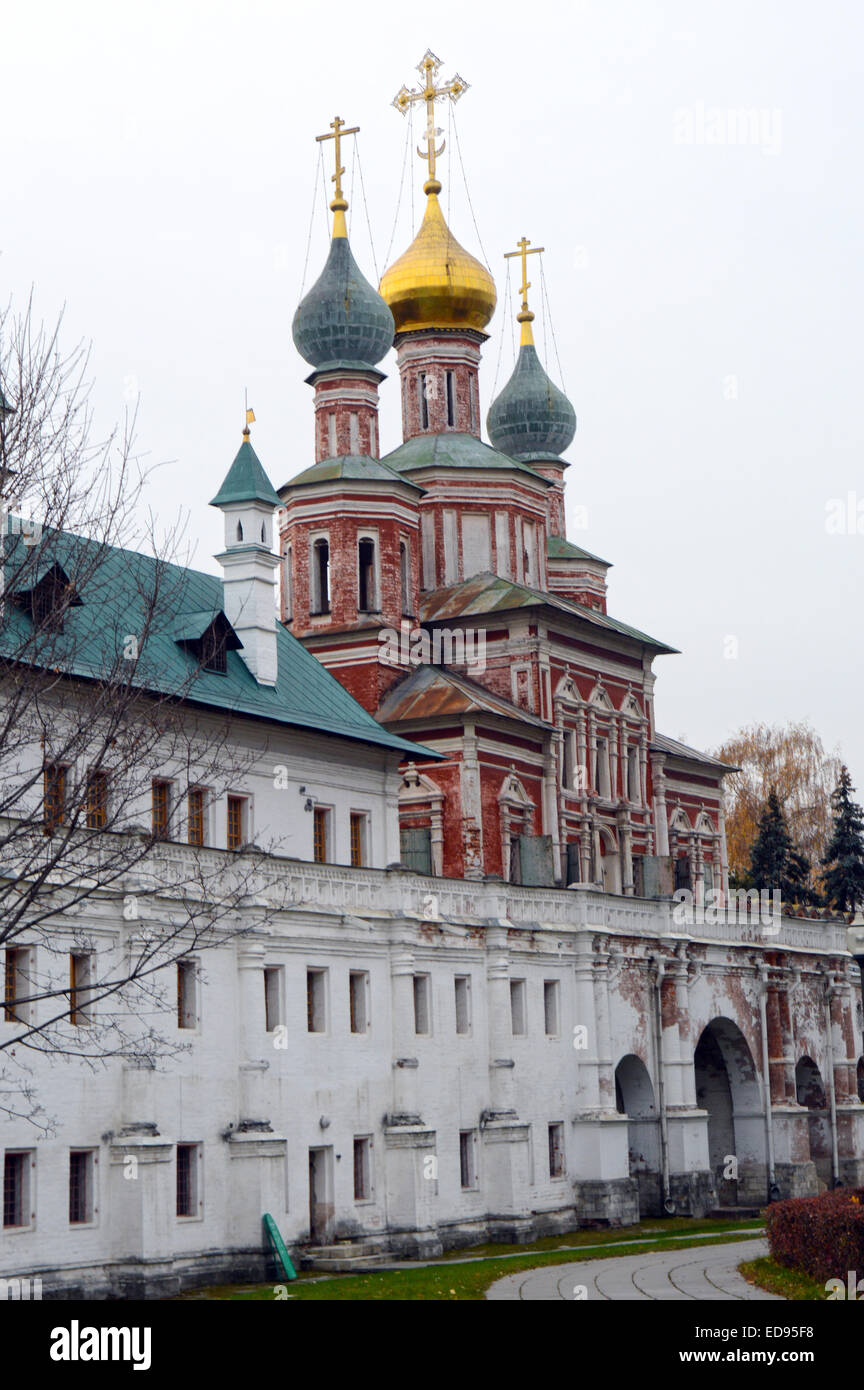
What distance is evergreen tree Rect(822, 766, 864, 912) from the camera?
2771 inches

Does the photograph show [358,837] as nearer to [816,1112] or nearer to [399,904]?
[399,904]

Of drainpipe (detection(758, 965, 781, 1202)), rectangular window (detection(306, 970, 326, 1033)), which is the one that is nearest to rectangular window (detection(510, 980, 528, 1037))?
rectangular window (detection(306, 970, 326, 1033))

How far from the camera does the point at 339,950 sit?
1422 inches

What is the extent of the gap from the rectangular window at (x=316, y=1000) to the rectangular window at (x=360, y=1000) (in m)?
1.10

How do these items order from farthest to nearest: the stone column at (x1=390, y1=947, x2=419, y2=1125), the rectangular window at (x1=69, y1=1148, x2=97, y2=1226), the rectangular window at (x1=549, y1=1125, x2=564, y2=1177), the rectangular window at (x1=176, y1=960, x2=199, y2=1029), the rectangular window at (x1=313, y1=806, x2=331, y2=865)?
the rectangular window at (x1=549, y1=1125, x2=564, y2=1177) < the rectangular window at (x1=313, y1=806, x2=331, y2=865) < the stone column at (x1=390, y1=947, x2=419, y2=1125) < the rectangular window at (x1=176, y1=960, x2=199, y2=1029) < the rectangular window at (x1=69, y1=1148, x2=97, y2=1226)

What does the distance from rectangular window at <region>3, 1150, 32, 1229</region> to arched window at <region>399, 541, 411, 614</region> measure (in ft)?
87.3

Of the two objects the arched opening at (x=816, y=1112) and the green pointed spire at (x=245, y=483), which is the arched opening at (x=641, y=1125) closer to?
the arched opening at (x=816, y=1112)

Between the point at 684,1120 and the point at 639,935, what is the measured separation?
14.5ft

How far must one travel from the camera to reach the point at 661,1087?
4612 centimetres

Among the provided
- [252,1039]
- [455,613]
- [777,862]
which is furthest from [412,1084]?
[777,862]

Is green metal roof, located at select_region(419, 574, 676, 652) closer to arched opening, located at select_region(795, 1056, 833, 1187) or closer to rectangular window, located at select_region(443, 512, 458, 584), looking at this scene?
rectangular window, located at select_region(443, 512, 458, 584)

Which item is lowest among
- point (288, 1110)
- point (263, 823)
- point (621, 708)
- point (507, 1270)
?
point (507, 1270)
